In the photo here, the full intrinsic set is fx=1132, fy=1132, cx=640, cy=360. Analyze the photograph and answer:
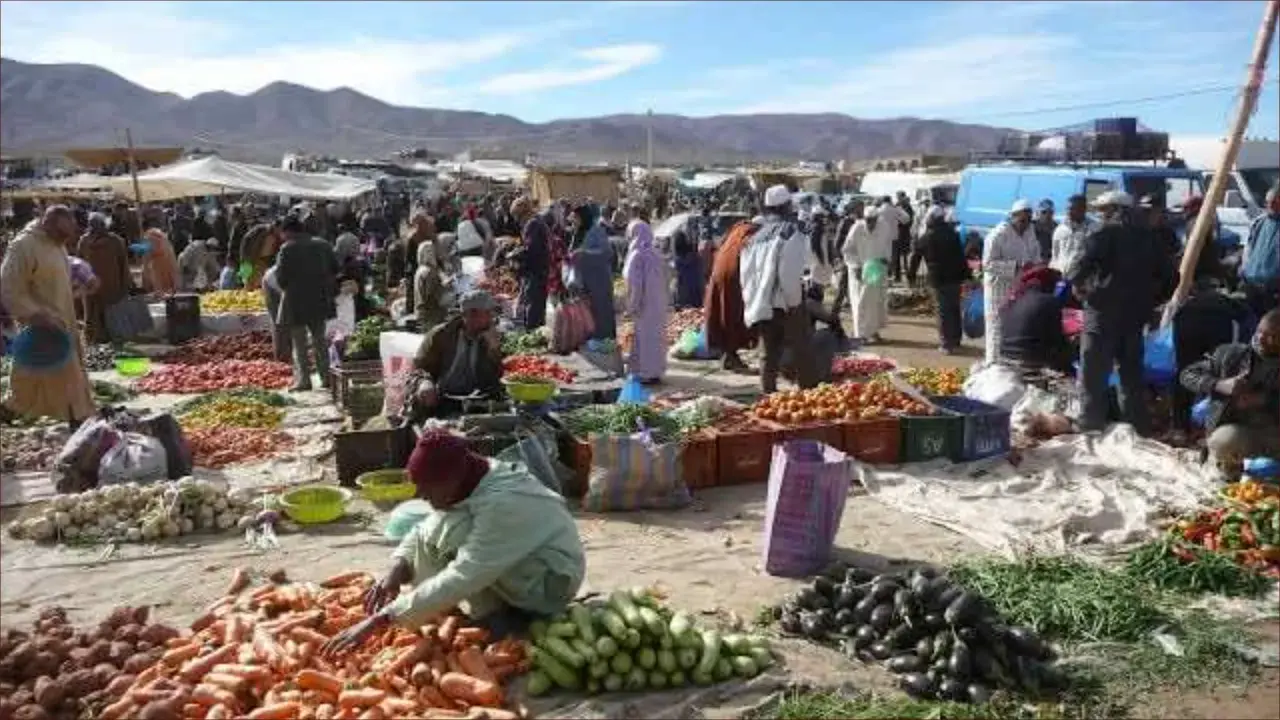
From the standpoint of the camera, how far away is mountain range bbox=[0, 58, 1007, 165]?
10319 cm

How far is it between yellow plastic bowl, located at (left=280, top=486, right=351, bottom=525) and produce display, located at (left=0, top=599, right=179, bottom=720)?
5.48 ft

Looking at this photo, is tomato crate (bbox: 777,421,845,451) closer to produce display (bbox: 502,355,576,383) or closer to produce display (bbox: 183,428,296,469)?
produce display (bbox: 502,355,576,383)

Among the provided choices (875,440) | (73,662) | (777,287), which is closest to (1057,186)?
(777,287)

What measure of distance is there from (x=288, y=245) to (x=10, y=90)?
119459mm

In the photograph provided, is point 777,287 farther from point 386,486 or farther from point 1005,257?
point 386,486

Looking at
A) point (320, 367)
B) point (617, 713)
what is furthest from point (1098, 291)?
point (320, 367)

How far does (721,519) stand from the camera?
6895mm

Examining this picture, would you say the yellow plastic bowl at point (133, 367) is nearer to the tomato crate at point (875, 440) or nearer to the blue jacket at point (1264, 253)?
the tomato crate at point (875, 440)

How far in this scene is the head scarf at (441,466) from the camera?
4.30 metres

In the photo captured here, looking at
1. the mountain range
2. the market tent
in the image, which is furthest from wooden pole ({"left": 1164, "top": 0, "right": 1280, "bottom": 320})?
the mountain range

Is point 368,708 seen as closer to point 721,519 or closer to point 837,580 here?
point 837,580

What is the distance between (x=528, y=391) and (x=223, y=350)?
6594mm

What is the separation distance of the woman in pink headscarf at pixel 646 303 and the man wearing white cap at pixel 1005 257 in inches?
123

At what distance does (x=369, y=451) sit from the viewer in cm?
762
